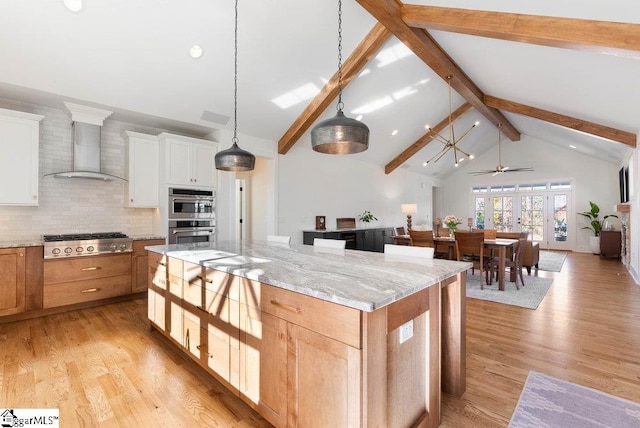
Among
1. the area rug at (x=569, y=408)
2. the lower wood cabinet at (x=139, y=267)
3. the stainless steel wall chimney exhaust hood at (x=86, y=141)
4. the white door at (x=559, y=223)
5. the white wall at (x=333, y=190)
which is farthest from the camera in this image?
the white door at (x=559, y=223)

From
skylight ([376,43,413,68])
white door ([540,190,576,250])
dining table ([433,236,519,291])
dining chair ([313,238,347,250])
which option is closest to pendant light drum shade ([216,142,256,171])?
dining chair ([313,238,347,250])

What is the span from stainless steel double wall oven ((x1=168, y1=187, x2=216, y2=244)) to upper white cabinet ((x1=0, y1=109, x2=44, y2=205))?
1.54 meters

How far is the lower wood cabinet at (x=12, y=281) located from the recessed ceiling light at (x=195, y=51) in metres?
2.99

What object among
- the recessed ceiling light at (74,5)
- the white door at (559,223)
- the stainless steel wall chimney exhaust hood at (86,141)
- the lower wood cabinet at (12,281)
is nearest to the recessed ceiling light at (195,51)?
the recessed ceiling light at (74,5)

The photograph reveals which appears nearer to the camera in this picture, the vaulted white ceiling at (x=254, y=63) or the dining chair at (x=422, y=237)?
the vaulted white ceiling at (x=254, y=63)

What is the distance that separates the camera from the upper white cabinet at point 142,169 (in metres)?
4.40

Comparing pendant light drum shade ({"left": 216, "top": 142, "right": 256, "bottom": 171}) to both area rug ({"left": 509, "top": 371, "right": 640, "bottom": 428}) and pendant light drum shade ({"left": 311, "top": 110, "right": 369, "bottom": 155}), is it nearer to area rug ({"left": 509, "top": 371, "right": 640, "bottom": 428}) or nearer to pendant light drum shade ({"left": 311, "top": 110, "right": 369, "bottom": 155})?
pendant light drum shade ({"left": 311, "top": 110, "right": 369, "bottom": 155})

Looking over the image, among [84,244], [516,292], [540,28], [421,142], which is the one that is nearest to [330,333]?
[540,28]

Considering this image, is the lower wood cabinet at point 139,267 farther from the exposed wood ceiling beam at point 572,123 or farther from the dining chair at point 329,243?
the exposed wood ceiling beam at point 572,123

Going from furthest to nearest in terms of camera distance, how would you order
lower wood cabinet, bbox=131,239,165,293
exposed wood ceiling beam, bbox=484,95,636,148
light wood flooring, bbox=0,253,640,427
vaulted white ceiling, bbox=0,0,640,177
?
exposed wood ceiling beam, bbox=484,95,636,148 < lower wood cabinet, bbox=131,239,165,293 < vaulted white ceiling, bbox=0,0,640,177 < light wood flooring, bbox=0,253,640,427

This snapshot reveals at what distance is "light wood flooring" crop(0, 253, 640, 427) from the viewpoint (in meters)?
1.86

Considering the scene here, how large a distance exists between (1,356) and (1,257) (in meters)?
1.29

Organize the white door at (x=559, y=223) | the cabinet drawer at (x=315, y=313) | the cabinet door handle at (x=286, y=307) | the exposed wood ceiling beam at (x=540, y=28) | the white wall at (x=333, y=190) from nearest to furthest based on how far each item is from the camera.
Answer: the cabinet drawer at (x=315, y=313) → the cabinet door handle at (x=286, y=307) → the exposed wood ceiling beam at (x=540, y=28) → the white wall at (x=333, y=190) → the white door at (x=559, y=223)

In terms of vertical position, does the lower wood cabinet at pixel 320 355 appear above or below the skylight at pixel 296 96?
below
